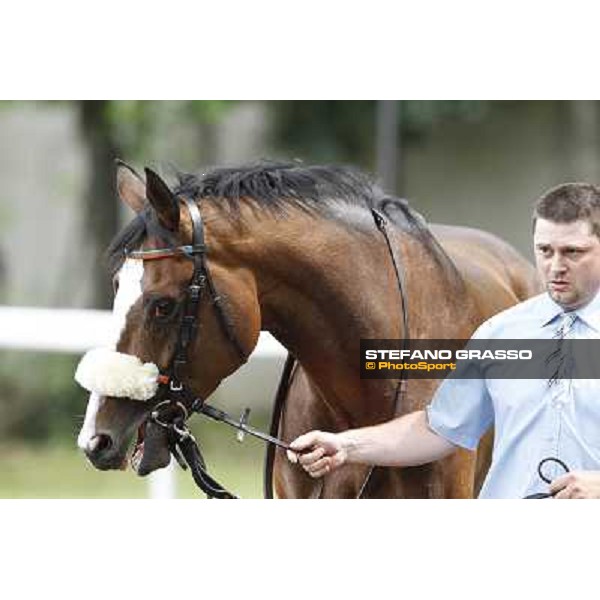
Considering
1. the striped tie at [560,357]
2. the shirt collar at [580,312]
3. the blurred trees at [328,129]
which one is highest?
the blurred trees at [328,129]

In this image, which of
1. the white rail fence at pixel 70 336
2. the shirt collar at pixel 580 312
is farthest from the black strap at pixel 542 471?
the white rail fence at pixel 70 336

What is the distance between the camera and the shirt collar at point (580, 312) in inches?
109

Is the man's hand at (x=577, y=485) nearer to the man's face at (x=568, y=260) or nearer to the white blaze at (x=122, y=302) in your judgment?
the man's face at (x=568, y=260)

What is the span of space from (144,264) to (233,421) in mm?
399

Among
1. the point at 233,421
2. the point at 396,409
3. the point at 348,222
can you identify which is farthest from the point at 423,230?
the point at 233,421

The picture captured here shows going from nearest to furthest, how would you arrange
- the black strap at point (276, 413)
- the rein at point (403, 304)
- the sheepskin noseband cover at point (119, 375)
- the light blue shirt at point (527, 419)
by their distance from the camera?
the sheepskin noseband cover at point (119, 375)
the light blue shirt at point (527, 419)
the rein at point (403, 304)
the black strap at point (276, 413)

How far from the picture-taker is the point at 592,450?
271cm

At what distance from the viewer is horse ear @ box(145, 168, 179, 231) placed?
2646 millimetres

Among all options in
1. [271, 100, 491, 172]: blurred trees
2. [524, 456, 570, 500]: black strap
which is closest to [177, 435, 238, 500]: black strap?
[524, 456, 570, 500]: black strap

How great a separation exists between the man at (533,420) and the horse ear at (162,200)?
1.77 ft

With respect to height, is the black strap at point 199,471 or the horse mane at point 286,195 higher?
the horse mane at point 286,195

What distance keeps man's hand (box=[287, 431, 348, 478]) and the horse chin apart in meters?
0.28

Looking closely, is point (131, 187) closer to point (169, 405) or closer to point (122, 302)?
point (122, 302)

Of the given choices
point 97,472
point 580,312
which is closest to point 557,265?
point 580,312
